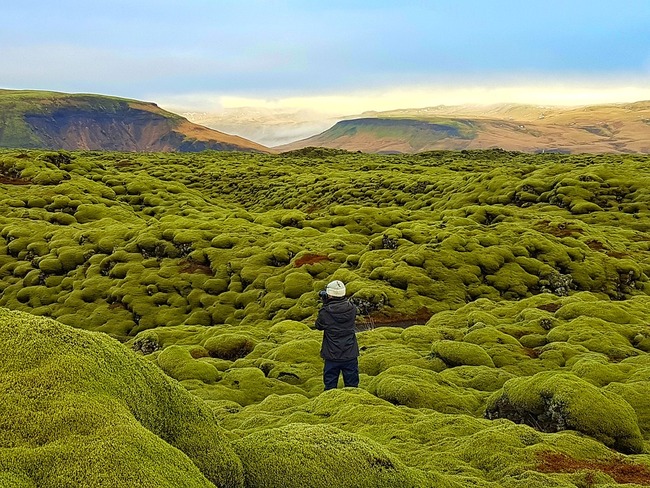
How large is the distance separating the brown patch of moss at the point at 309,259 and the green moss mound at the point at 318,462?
30.6m

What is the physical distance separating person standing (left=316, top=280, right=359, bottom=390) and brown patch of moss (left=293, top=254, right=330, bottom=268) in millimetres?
22753

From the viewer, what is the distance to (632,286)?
36.2 metres

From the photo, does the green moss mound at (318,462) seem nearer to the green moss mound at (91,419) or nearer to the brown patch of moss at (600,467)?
the green moss mound at (91,419)

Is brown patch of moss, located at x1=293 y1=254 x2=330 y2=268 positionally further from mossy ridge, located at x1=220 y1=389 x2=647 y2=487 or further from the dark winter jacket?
mossy ridge, located at x1=220 y1=389 x2=647 y2=487

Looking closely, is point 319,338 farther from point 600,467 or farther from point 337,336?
point 600,467

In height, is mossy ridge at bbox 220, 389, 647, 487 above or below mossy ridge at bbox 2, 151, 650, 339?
above

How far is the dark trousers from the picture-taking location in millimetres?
16141

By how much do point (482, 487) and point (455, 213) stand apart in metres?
48.0

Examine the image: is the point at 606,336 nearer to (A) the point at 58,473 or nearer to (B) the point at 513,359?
(B) the point at 513,359

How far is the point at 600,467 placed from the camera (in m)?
10.5

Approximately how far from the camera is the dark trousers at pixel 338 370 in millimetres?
16141

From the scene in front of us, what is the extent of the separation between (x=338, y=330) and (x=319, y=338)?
702cm

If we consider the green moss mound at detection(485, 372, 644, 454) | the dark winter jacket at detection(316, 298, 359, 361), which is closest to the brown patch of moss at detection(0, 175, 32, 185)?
the dark winter jacket at detection(316, 298, 359, 361)

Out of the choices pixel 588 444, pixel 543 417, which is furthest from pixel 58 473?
pixel 543 417
